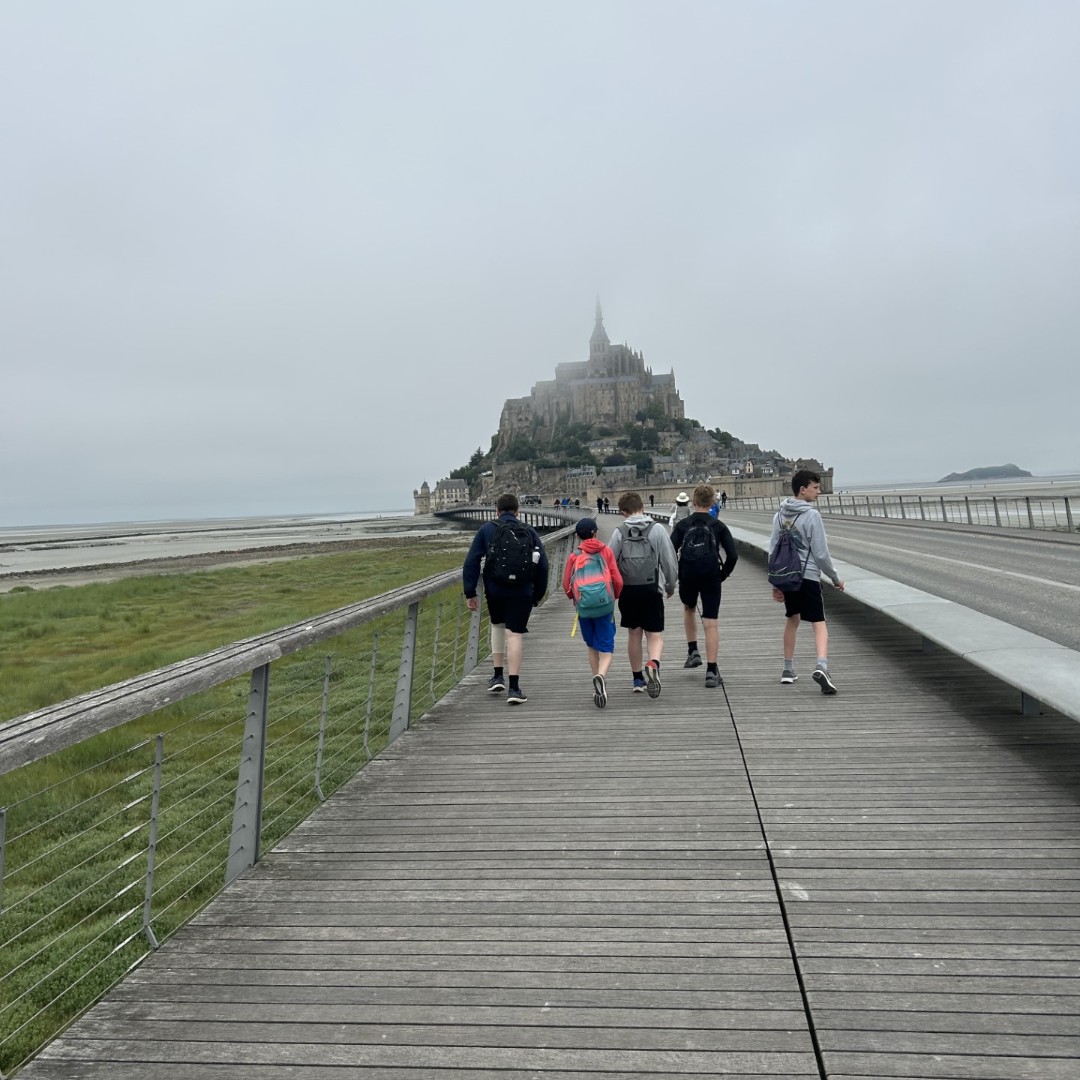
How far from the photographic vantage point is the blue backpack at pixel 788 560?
653cm

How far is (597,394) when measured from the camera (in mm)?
172375

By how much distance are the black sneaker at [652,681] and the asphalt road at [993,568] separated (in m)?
3.94

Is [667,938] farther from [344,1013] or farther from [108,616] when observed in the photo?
[108,616]

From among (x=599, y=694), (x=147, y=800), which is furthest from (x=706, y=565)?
(x=147, y=800)

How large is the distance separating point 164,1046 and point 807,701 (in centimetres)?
490

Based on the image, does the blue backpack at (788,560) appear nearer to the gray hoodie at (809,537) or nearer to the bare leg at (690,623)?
the gray hoodie at (809,537)

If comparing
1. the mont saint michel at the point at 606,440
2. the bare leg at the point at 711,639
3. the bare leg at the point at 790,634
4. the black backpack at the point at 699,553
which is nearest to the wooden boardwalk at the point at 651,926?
the bare leg at the point at 790,634

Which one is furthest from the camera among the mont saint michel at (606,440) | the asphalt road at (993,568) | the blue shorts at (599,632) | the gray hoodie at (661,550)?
the mont saint michel at (606,440)

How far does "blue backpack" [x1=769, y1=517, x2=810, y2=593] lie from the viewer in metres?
6.53

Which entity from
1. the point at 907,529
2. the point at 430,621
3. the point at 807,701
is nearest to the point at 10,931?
the point at 807,701

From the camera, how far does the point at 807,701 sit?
20.7 feet

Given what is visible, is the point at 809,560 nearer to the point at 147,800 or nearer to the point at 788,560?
the point at 788,560

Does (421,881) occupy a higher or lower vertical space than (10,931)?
higher

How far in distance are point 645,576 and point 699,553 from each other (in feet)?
2.07
